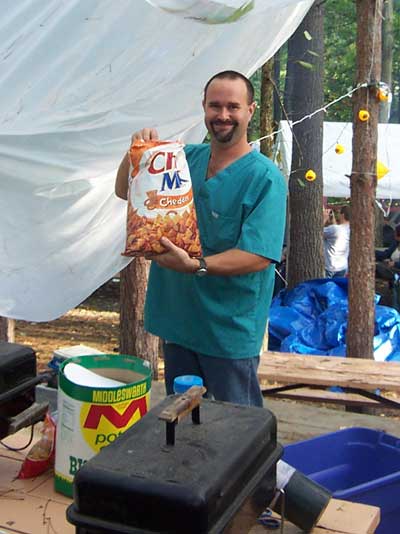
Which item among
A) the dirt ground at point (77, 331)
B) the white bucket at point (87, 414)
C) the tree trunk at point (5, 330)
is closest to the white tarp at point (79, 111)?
the white bucket at point (87, 414)

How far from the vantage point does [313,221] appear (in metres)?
7.91

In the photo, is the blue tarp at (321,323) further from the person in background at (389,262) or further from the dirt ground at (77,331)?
the person in background at (389,262)

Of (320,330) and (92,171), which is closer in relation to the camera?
(92,171)

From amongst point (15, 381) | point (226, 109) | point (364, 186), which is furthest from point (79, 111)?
point (364, 186)

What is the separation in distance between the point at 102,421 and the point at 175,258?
2.00 feet

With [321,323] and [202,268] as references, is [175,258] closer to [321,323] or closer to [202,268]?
[202,268]

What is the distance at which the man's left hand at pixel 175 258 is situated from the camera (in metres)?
1.82

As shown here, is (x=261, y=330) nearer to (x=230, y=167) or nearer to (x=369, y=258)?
(x=230, y=167)

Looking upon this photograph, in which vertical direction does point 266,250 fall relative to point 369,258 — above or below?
above

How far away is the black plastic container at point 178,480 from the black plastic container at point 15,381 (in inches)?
16.9

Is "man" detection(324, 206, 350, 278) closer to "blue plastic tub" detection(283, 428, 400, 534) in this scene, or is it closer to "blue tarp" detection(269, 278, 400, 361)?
"blue tarp" detection(269, 278, 400, 361)

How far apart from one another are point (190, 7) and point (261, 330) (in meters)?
Answer: 1.16

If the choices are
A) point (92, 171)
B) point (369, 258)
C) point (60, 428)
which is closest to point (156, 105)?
point (92, 171)

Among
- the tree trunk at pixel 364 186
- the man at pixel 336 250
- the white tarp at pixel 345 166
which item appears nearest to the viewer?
the tree trunk at pixel 364 186
